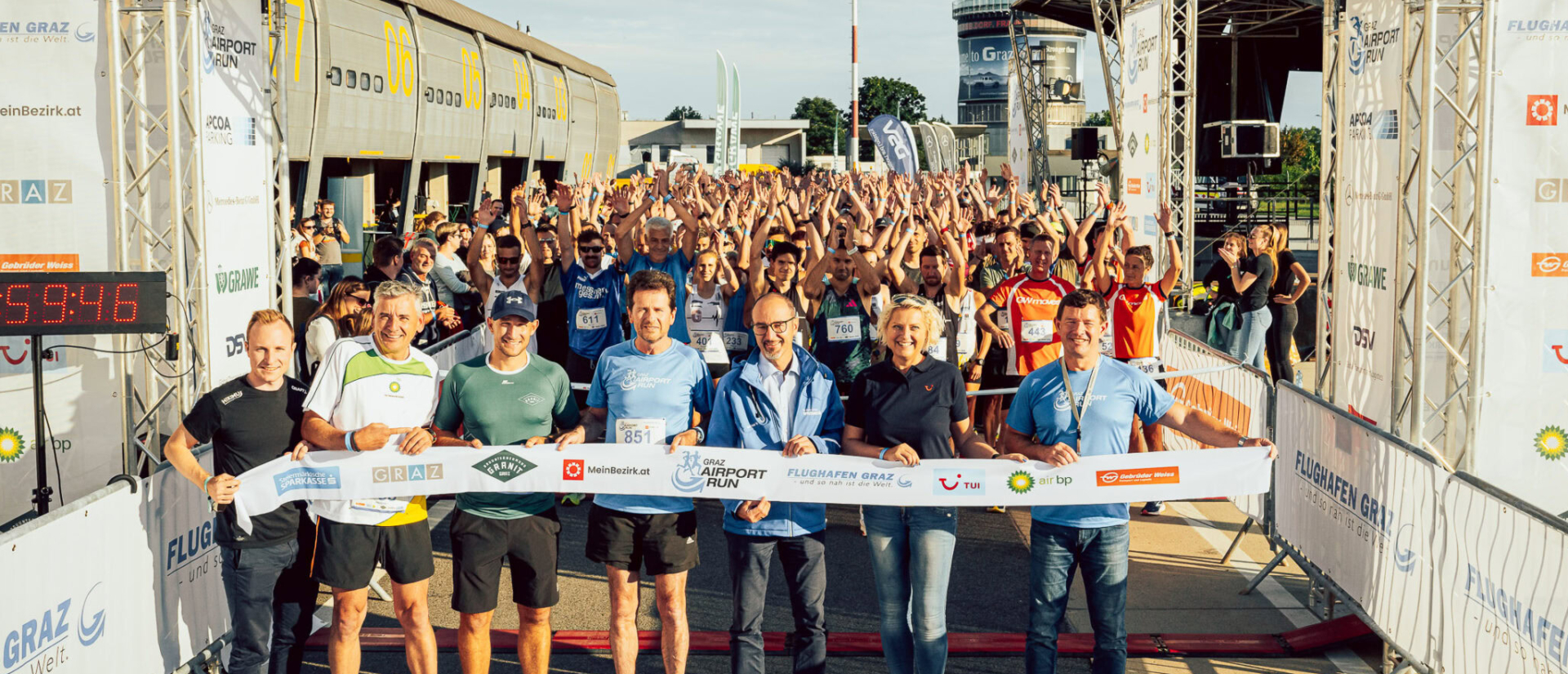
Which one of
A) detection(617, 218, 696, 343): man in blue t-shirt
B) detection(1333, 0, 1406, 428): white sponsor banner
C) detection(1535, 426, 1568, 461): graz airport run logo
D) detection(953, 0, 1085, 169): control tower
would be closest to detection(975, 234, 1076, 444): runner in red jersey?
detection(1333, 0, 1406, 428): white sponsor banner

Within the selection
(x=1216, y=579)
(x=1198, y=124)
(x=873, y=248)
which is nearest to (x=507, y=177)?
(x=1198, y=124)

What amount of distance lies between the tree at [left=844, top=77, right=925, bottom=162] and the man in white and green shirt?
13583cm

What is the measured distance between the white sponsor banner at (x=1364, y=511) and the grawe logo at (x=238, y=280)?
19.7 ft

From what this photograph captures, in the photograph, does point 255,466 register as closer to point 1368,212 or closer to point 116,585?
point 116,585

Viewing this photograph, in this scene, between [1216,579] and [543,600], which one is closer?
[543,600]

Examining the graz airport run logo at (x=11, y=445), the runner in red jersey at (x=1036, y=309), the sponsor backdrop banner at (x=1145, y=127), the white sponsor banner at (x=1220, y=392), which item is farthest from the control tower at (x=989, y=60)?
the graz airport run logo at (x=11, y=445)

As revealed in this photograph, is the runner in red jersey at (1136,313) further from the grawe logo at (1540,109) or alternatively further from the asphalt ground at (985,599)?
the grawe logo at (1540,109)

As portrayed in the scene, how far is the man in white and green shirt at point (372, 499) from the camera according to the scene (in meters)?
5.01

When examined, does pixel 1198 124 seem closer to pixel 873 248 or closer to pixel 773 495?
pixel 873 248

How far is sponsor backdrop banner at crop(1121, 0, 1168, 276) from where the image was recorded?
43.6 ft

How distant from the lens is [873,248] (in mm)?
9008

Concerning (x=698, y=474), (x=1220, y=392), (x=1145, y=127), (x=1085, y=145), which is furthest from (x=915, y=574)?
(x=1085, y=145)

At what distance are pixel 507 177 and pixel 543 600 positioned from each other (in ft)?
101

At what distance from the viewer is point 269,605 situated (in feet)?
16.8
